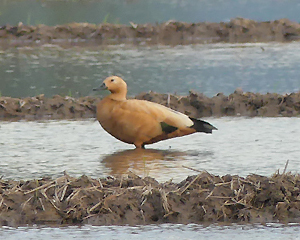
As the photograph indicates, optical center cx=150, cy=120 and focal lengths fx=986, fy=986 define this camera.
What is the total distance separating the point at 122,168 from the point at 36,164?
90 centimetres

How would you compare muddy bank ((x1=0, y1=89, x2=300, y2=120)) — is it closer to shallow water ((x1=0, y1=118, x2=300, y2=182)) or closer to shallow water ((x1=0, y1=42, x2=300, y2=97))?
shallow water ((x1=0, y1=118, x2=300, y2=182))

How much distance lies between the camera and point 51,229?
744cm

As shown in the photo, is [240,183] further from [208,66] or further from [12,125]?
[208,66]

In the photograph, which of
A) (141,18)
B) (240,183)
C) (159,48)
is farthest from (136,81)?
(141,18)

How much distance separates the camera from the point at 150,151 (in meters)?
11.0

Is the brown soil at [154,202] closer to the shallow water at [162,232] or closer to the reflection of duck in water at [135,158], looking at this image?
the shallow water at [162,232]

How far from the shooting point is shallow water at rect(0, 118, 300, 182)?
32.0 ft

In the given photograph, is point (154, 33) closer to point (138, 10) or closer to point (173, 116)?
point (138, 10)

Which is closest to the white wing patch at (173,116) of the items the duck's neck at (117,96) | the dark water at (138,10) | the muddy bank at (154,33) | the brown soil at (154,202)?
the duck's neck at (117,96)

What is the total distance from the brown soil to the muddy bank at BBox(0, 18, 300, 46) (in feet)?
55.4

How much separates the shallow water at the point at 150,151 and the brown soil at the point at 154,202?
120 centimetres

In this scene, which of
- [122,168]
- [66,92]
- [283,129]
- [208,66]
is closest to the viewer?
[122,168]

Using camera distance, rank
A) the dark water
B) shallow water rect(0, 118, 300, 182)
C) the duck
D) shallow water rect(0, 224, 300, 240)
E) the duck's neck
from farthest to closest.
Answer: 1. the dark water
2. the duck's neck
3. the duck
4. shallow water rect(0, 118, 300, 182)
5. shallow water rect(0, 224, 300, 240)

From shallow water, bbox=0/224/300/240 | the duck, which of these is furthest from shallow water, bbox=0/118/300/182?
shallow water, bbox=0/224/300/240
